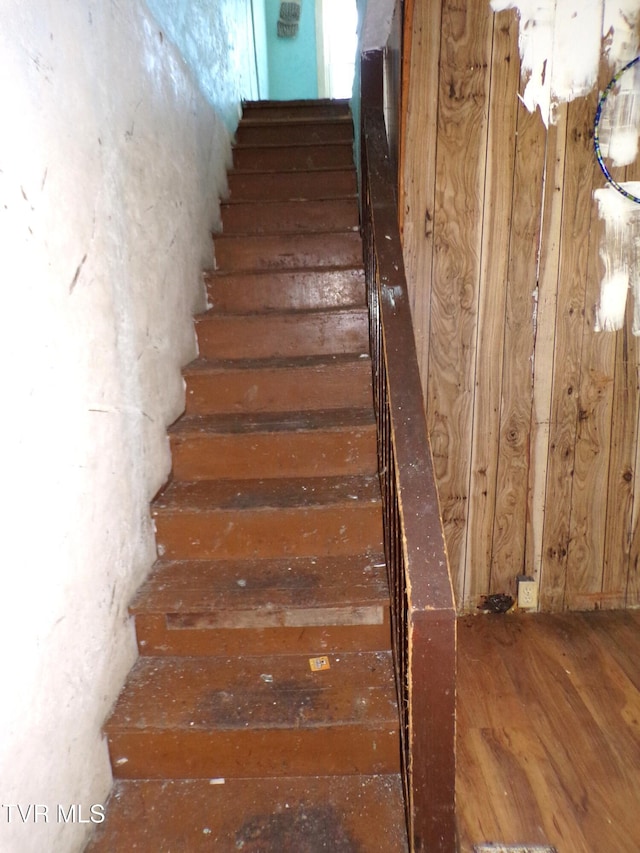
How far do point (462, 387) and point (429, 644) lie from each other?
1.37 meters

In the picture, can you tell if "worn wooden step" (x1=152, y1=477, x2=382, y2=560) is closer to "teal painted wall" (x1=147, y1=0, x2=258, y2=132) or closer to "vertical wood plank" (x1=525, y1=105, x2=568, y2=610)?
"vertical wood plank" (x1=525, y1=105, x2=568, y2=610)

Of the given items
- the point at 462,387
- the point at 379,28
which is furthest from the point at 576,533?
the point at 379,28

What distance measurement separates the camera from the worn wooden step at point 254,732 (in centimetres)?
138

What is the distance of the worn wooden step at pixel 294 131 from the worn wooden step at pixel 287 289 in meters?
1.42

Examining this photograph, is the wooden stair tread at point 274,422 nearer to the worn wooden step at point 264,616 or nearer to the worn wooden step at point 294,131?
the worn wooden step at point 264,616

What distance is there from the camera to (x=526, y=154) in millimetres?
2018

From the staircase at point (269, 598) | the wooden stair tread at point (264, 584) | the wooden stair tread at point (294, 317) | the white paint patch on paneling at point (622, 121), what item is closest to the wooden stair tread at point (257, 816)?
the staircase at point (269, 598)

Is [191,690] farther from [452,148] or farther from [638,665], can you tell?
[452,148]

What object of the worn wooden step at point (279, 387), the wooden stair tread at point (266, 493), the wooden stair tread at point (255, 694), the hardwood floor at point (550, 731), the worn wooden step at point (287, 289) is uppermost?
the worn wooden step at point (287, 289)

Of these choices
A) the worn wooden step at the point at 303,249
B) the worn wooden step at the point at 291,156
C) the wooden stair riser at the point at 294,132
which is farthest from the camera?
the wooden stair riser at the point at 294,132

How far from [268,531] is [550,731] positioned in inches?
42.7

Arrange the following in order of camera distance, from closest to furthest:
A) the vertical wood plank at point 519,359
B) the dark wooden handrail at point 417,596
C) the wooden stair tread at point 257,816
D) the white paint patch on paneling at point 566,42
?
the dark wooden handrail at point 417,596 → the wooden stair tread at point 257,816 → the white paint patch on paneling at point 566,42 → the vertical wood plank at point 519,359

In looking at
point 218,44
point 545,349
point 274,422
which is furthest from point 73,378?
point 218,44

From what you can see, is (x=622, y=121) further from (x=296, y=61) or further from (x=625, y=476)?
(x=296, y=61)
